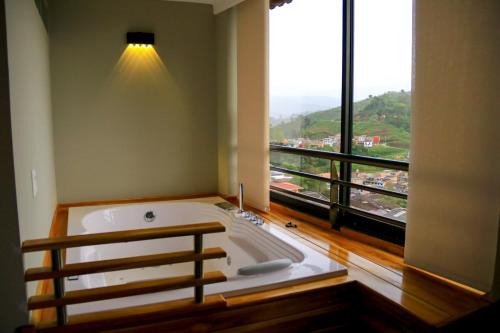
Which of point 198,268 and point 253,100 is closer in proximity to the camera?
point 198,268

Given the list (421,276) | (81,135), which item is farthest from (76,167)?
(421,276)

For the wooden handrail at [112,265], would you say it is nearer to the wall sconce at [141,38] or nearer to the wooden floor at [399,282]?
the wooden floor at [399,282]

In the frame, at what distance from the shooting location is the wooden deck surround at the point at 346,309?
5.29ft

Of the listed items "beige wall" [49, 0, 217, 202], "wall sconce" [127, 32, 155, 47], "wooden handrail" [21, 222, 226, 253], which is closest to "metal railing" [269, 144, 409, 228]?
"beige wall" [49, 0, 217, 202]

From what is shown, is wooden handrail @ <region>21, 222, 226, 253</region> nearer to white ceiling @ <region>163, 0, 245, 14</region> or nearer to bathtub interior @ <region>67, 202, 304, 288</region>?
bathtub interior @ <region>67, 202, 304, 288</region>

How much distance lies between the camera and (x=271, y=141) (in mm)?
3553

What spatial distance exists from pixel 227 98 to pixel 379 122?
1623 mm

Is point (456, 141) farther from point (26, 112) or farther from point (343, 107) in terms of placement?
point (26, 112)

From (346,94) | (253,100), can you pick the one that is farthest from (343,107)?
(253,100)

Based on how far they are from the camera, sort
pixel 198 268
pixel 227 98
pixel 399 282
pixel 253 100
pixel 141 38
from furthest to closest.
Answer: pixel 227 98 → pixel 141 38 → pixel 253 100 → pixel 399 282 → pixel 198 268

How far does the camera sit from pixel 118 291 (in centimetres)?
157

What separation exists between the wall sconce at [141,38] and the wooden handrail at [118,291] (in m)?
2.40

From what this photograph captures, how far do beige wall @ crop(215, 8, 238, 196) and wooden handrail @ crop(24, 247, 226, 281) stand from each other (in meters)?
2.12

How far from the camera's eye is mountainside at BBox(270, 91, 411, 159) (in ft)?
7.57
